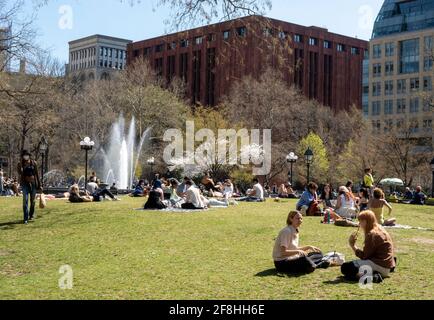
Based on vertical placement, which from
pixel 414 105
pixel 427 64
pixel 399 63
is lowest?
pixel 414 105

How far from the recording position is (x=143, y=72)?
61062mm

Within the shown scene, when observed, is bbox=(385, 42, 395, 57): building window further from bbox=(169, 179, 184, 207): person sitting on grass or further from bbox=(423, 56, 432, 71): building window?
bbox=(169, 179, 184, 207): person sitting on grass

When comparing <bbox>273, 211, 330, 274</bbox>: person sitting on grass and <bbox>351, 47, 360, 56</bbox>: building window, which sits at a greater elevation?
<bbox>351, 47, 360, 56</bbox>: building window

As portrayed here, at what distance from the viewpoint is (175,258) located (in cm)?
1090

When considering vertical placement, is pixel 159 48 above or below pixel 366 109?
above

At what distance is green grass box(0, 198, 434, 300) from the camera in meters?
8.10

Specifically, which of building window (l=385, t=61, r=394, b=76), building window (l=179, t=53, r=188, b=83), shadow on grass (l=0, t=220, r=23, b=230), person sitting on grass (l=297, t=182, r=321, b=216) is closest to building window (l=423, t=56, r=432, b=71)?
building window (l=385, t=61, r=394, b=76)

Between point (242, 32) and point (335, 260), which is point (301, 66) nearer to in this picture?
point (242, 32)

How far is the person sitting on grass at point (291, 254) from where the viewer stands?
30.2 ft

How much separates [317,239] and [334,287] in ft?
16.7

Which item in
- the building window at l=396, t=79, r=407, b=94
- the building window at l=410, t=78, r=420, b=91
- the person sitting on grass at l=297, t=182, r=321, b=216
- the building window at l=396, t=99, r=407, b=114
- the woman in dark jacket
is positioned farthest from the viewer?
the building window at l=396, t=79, r=407, b=94

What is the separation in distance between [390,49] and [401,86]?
269 inches

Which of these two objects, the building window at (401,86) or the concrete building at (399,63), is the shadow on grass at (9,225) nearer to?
the concrete building at (399,63)

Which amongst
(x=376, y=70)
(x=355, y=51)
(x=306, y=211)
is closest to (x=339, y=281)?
(x=306, y=211)
